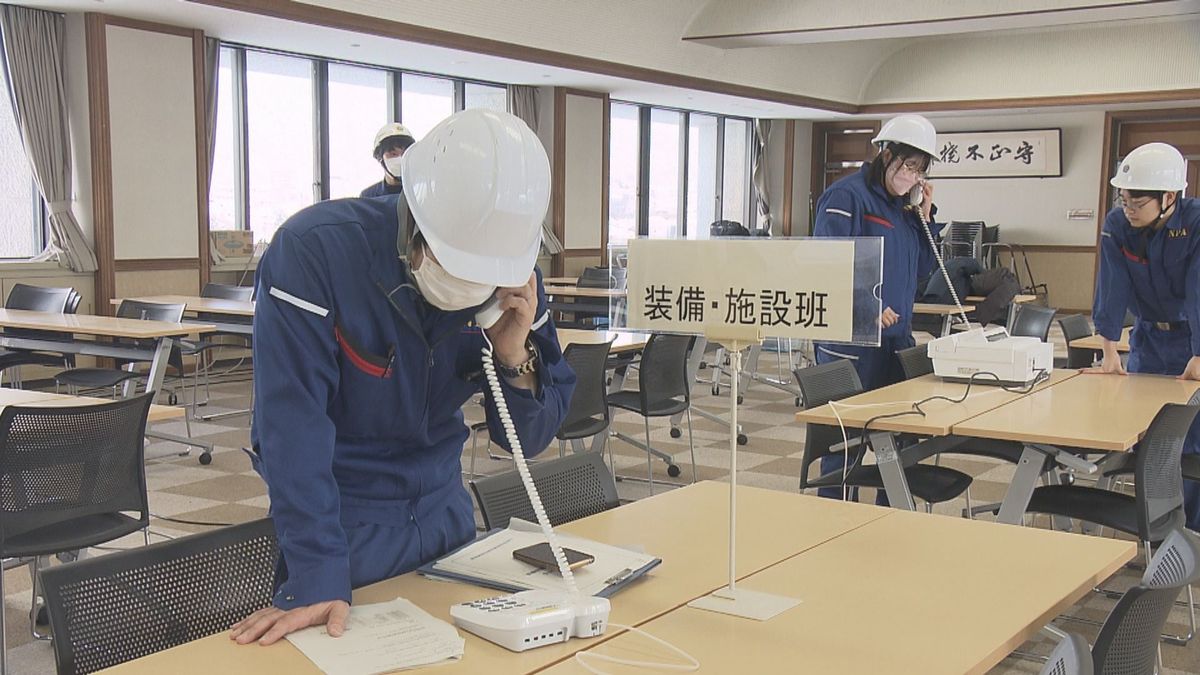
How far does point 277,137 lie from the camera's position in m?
10.5

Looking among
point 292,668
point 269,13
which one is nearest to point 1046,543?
point 292,668

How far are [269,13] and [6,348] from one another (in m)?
3.10

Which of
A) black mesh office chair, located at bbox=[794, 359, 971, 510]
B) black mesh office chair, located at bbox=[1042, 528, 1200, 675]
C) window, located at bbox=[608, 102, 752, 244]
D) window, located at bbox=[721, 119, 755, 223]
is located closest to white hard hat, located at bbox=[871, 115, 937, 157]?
black mesh office chair, located at bbox=[794, 359, 971, 510]

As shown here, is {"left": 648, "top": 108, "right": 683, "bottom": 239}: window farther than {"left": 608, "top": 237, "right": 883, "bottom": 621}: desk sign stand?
Yes

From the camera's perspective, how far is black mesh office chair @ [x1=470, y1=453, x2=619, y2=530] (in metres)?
2.51

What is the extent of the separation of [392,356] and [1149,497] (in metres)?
2.65

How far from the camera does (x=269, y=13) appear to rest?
8305 millimetres

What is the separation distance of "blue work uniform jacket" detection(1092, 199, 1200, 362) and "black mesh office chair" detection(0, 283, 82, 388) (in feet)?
19.4

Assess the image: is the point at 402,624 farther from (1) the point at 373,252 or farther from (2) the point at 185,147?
(2) the point at 185,147

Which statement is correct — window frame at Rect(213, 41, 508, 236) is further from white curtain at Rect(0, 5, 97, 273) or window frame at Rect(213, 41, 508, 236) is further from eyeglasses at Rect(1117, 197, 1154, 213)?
eyeglasses at Rect(1117, 197, 1154, 213)

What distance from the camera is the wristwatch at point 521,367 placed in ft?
6.80

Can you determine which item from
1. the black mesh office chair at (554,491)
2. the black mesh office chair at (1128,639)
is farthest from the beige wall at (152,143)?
the black mesh office chair at (1128,639)

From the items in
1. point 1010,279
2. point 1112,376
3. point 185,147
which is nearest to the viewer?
point 1112,376

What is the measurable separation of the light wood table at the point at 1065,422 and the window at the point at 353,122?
25.6 ft
